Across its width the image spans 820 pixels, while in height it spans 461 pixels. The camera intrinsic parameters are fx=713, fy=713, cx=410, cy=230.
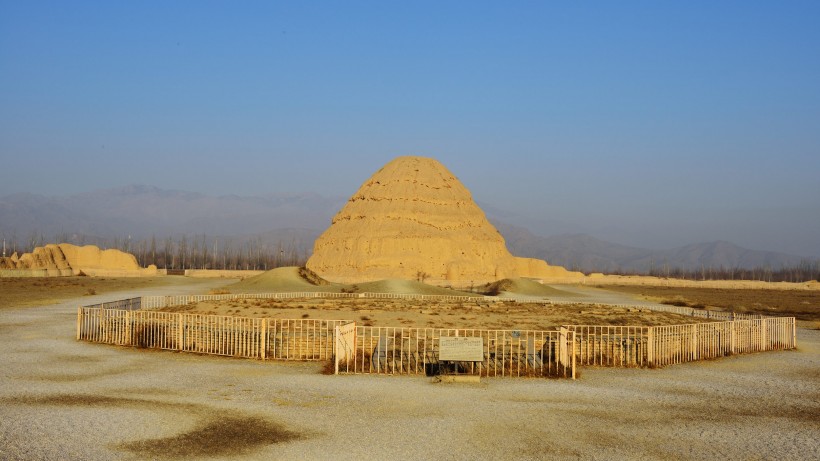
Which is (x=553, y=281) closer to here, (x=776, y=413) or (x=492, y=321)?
(x=492, y=321)

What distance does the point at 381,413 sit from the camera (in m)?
13.0

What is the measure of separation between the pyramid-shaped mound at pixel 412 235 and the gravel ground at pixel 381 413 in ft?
224

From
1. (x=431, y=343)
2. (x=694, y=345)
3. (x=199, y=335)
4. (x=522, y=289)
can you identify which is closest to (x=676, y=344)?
(x=694, y=345)

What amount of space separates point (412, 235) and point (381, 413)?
3082 inches

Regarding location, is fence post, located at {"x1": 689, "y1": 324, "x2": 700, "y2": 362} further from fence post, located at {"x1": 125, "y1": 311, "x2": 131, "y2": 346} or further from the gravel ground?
fence post, located at {"x1": 125, "y1": 311, "x2": 131, "y2": 346}

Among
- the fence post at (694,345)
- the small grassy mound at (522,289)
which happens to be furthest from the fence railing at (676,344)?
the small grassy mound at (522,289)

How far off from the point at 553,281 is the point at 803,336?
252 ft

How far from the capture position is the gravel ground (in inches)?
412

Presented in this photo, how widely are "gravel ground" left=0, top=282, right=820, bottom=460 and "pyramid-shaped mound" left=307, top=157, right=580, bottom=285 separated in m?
68.4

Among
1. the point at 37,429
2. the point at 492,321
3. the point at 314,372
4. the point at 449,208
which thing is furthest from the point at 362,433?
the point at 449,208

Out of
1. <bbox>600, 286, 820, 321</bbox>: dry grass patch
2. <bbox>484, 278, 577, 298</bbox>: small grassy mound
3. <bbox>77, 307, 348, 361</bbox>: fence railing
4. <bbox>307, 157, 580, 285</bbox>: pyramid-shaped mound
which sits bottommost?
<bbox>600, 286, 820, 321</bbox>: dry grass patch

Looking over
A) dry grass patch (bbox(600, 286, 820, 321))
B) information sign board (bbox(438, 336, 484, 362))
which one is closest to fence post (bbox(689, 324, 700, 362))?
information sign board (bbox(438, 336, 484, 362))

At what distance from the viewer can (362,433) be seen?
1145 cm

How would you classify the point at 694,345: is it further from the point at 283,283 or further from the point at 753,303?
the point at 753,303
